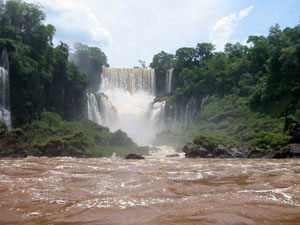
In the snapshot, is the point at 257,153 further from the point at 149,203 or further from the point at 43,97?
the point at 43,97

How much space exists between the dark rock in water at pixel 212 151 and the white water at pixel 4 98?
17715 millimetres

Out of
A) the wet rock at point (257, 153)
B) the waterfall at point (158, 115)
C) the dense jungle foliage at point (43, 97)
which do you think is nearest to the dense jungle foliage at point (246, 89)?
the wet rock at point (257, 153)

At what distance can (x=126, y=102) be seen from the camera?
172 feet

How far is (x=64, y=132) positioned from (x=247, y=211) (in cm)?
2863

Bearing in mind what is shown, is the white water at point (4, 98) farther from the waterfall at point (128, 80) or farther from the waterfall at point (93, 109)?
the waterfall at point (128, 80)

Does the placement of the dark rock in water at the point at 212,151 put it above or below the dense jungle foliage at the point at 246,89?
below

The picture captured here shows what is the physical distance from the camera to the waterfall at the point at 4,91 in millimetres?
28344

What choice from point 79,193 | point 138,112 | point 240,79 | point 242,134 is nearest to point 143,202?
point 79,193

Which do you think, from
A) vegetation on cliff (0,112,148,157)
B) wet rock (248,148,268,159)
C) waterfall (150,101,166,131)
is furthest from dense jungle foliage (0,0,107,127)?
wet rock (248,148,268,159)

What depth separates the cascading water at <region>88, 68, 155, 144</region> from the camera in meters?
44.6

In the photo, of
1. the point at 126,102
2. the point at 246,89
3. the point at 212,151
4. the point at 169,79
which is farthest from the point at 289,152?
the point at 169,79

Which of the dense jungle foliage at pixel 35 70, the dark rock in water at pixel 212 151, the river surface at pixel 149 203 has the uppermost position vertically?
the dense jungle foliage at pixel 35 70

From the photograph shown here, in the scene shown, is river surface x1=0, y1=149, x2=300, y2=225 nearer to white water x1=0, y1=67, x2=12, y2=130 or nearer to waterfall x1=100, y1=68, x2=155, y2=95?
white water x1=0, y1=67, x2=12, y2=130

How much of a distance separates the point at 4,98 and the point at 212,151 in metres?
20.8
